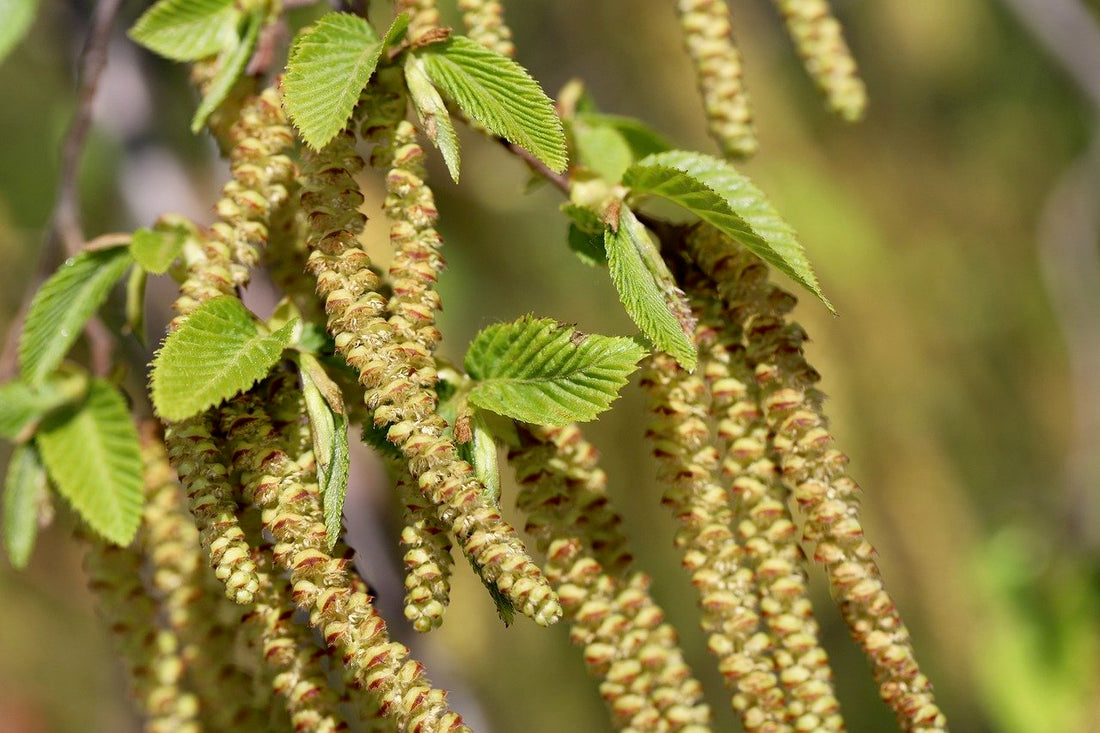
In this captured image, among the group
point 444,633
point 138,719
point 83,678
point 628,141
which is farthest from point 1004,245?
point 83,678

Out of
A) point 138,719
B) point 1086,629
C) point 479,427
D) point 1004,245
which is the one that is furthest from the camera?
point 1004,245

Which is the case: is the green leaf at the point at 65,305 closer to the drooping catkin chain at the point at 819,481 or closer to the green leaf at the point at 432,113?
the green leaf at the point at 432,113

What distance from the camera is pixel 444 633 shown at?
196cm

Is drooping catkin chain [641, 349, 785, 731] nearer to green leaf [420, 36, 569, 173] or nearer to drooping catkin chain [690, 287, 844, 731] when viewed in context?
drooping catkin chain [690, 287, 844, 731]

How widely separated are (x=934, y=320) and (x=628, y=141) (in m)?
2.02

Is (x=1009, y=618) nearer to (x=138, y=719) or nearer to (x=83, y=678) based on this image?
(x=138, y=719)

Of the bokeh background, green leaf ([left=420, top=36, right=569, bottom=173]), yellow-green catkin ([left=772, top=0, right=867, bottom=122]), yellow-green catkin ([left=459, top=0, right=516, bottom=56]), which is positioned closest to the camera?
green leaf ([left=420, top=36, right=569, bottom=173])

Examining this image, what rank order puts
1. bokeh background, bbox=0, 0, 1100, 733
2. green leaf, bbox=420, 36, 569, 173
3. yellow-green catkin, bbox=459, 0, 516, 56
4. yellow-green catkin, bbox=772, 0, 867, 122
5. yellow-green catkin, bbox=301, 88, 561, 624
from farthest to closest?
bokeh background, bbox=0, 0, 1100, 733 → yellow-green catkin, bbox=772, 0, 867, 122 → yellow-green catkin, bbox=459, 0, 516, 56 → green leaf, bbox=420, 36, 569, 173 → yellow-green catkin, bbox=301, 88, 561, 624

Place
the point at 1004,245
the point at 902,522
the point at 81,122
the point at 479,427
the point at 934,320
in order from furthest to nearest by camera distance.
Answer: the point at 1004,245 < the point at 934,320 < the point at 902,522 < the point at 81,122 < the point at 479,427

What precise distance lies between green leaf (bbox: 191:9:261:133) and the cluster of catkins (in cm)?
2

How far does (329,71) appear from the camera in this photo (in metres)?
0.63

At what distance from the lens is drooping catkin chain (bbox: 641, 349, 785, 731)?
692 millimetres

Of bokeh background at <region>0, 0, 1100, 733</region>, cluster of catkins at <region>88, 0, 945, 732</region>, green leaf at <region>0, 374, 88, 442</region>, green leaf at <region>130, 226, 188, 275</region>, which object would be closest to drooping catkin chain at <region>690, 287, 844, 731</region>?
cluster of catkins at <region>88, 0, 945, 732</region>

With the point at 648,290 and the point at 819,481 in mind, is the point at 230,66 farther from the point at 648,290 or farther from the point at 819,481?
the point at 819,481
